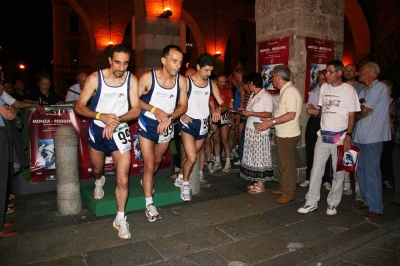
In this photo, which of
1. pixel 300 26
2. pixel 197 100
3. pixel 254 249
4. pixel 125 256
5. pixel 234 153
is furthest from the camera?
pixel 234 153

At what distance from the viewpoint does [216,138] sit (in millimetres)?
7723

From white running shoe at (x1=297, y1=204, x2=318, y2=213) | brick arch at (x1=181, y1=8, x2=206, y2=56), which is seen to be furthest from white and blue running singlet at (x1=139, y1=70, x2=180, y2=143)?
brick arch at (x1=181, y1=8, x2=206, y2=56)

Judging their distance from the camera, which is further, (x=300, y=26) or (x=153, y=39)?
(x=153, y=39)

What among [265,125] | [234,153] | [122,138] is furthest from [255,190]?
[234,153]

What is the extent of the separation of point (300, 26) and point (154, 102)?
Answer: 3.33m

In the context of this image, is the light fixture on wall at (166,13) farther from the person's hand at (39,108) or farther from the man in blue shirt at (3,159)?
the man in blue shirt at (3,159)

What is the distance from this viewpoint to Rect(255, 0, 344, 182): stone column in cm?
588

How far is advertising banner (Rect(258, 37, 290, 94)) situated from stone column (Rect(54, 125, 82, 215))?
12.4 ft

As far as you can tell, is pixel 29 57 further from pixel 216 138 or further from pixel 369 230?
pixel 369 230

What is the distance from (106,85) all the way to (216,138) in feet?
13.8

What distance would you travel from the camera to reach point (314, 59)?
6121 mm

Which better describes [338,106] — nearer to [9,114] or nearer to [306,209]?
[306,209]

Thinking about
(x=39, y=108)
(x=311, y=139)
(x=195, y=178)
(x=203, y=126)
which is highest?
(x=39, y=108)

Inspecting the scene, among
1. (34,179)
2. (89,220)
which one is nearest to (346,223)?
(89,220)
